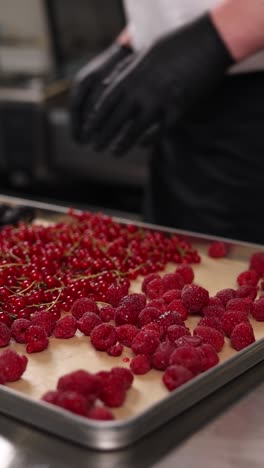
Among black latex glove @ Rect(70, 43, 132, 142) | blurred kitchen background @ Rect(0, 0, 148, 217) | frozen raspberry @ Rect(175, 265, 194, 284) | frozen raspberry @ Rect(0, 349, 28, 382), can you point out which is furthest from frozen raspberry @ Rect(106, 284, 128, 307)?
blurred kitchen background @ Rect(0, 0, 148, 217)

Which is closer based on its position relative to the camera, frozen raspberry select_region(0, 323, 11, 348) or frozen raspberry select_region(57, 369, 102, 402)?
frozen raspberry select_region(57, 369, 102, 402)

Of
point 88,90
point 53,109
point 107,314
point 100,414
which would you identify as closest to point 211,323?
point 107,314

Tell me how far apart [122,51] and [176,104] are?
11.0 inches

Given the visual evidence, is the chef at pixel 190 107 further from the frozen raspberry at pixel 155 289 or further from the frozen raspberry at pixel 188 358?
the frozen raspberry at pixel 188 358

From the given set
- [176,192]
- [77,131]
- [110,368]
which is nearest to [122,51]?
[77,131]

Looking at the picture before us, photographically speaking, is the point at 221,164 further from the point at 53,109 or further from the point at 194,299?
the point at 53,109

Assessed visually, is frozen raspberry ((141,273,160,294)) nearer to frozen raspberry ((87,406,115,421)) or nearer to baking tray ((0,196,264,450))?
baking tray ((0,196,264,450))

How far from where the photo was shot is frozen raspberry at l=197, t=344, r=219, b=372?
72cm

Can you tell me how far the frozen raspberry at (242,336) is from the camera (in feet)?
2.57

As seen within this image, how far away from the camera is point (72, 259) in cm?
107

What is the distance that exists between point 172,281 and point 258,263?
0.15 metres

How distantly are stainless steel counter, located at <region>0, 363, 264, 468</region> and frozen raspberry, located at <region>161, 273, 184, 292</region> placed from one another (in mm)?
280

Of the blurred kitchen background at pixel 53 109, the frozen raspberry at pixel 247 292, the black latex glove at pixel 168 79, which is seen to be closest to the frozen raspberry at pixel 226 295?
the frozen raspberry at pixel 247 292

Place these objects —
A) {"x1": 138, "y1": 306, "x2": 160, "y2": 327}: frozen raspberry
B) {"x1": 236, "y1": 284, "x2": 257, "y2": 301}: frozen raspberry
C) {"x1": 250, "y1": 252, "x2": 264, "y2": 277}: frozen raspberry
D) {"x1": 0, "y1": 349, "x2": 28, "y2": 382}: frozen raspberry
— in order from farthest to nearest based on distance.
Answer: {"x1": 250, "y1": 252, "x2": 264, "y2": 277}: frozen raspberry → {"x1": 236, "y1": 284, "x2": 257, "y2": 301}: frozen raspberry → {"x1": 138, "y1": 306, "x2": 160, "y2": 327}: frozen raspberry → {"x1": 0, "y1": 349, "x2": 28, "y2": 382}: frozen raspberry
